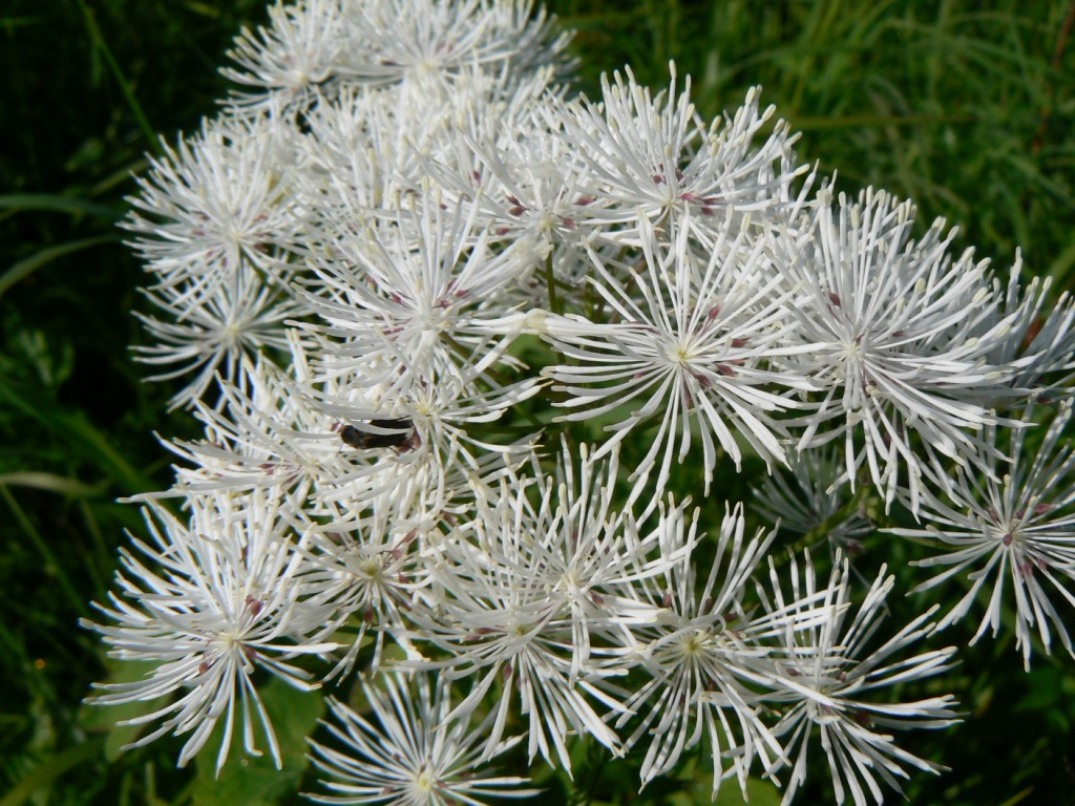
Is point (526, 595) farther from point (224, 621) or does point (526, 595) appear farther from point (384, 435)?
point (224, 621)

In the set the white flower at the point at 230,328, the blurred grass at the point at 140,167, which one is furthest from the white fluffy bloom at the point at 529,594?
the blurred grass at the point at 140,167

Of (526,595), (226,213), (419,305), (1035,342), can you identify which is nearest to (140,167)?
(226,213)

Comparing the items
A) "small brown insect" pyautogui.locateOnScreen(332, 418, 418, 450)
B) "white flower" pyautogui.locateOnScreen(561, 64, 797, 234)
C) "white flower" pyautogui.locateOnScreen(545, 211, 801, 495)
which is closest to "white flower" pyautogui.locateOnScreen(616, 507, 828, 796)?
"white flower" pyautogui.locateOnScreen(545, 211, 801, 495)

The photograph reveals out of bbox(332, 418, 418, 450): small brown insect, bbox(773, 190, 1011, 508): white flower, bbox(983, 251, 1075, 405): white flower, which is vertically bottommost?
bbox(332, 418, 418, 450): small brown insect

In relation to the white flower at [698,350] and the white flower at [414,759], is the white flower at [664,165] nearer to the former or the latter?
the white flower at [698,350]

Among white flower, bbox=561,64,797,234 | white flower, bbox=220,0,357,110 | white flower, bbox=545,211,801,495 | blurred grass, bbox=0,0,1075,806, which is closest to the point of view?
white flower, bbox=545,211,801,495

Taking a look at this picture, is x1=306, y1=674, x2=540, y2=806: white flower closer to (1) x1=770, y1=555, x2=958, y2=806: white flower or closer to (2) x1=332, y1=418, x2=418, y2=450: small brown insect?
(2) x1=332, y1=418, x2=418, y2=450: small brown insect

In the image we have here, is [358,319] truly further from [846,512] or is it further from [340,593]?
[846,512]
